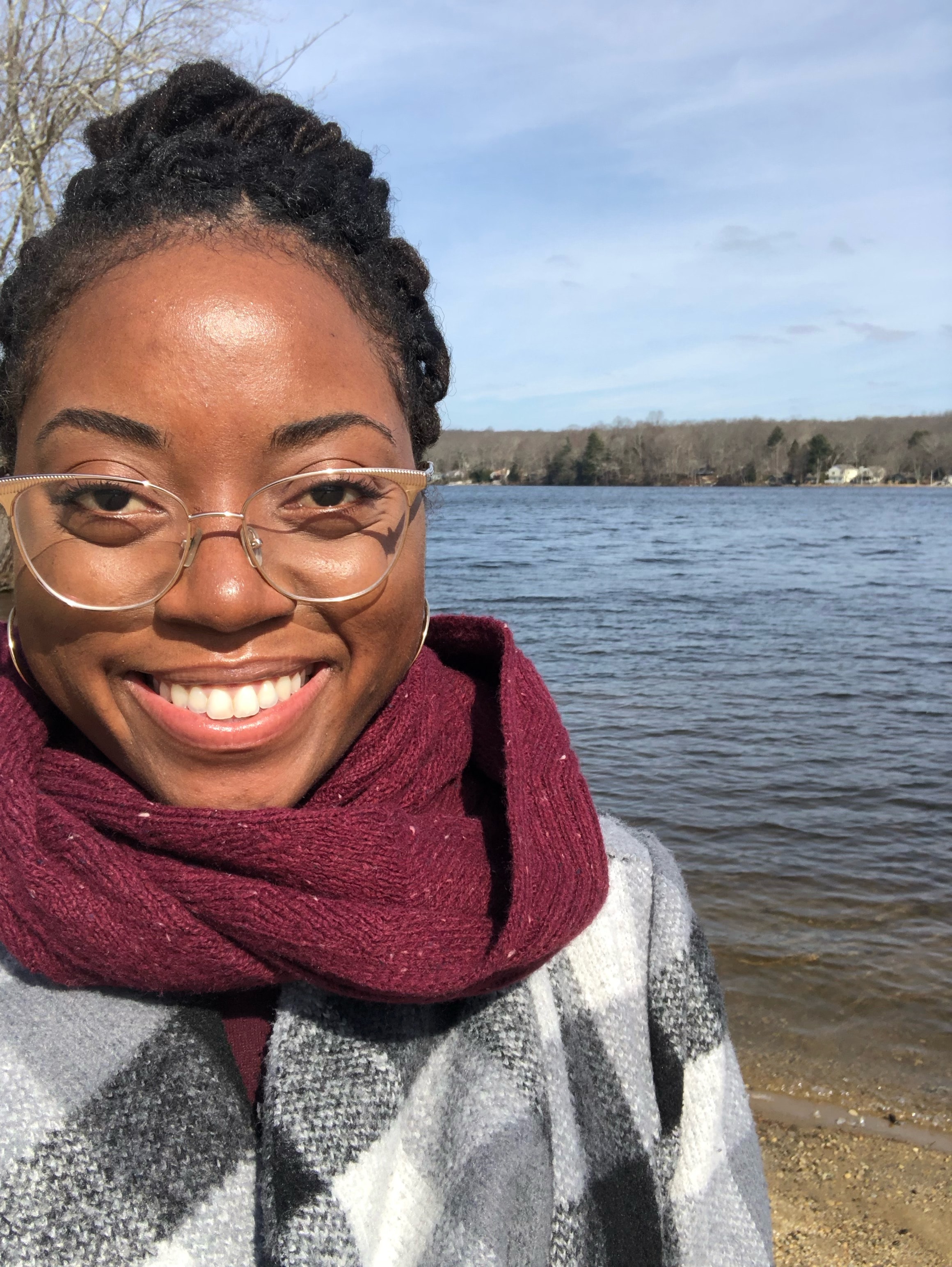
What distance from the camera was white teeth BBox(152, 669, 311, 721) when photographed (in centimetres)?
124

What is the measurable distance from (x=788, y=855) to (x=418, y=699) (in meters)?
6.63

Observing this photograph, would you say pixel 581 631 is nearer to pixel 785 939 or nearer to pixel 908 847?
pixel 908 847

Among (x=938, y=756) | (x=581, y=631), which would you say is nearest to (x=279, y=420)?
(x=938, y=756)

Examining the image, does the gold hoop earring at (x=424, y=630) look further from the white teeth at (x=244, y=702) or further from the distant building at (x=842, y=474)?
the distant building at (x=842, y=474)

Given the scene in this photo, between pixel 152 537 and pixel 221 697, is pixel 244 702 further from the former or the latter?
pixel 152 537

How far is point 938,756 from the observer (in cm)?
1038

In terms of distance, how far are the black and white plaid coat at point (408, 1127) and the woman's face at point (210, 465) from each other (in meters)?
0.33

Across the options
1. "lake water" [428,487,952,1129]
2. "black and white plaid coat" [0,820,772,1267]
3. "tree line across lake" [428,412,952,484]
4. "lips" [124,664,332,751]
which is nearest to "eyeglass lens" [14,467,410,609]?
"lips" [124,664,332,751]

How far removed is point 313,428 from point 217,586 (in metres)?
0.23

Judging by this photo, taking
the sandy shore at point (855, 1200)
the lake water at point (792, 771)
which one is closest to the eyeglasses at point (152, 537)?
the lake water at point (792, 771)

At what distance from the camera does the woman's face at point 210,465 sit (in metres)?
1.17

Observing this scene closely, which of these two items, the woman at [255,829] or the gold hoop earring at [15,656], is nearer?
the woman at [255,829]

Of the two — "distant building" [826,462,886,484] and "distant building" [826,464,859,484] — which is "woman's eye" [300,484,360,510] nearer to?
"distant building" [826,464,859,484]

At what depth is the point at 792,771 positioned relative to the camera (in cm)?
972
